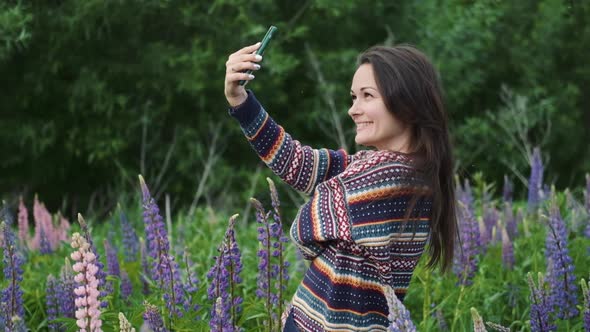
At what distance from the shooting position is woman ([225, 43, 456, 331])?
2574mm

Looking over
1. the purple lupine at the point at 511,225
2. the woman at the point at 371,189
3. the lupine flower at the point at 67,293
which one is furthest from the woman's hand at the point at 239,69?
the purple lupine at the point at 511,225

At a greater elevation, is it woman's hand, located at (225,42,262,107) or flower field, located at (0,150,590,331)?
woman's hand, located at (225,42,262,107)

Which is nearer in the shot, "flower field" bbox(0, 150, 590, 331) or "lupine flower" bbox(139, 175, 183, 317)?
"flower field" bbox(0, 150, 590, 331)

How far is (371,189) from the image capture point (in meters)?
2.56

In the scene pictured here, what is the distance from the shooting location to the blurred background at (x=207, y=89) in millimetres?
11234

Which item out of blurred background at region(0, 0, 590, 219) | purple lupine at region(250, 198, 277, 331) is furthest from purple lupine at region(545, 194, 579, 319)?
blurred background at region(0, 0, 590, 219)

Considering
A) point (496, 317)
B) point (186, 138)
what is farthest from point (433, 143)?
point (186, 138)

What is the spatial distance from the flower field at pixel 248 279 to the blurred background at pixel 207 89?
15.9ft

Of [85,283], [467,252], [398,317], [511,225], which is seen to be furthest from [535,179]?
[85,283]

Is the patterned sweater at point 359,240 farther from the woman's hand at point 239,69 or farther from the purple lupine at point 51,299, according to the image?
the purple lupine at point 51,299

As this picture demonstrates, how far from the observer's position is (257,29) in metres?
11.1

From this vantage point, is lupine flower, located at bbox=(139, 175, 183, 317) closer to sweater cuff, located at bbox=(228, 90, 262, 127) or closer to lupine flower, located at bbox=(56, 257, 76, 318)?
lupine flower, located at bbox=(56, 257, 76, 318)

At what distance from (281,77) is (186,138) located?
174 centimetres

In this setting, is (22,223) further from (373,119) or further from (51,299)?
(373,119)
